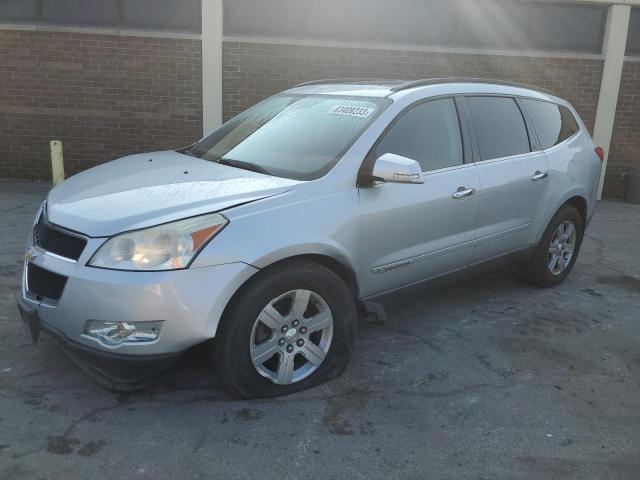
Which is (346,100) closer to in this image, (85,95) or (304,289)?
(304,289)

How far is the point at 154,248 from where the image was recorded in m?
2.82

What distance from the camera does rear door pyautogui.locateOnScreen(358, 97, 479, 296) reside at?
3.54 metres

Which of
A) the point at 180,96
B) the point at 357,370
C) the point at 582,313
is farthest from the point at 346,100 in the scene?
the point at 180,96

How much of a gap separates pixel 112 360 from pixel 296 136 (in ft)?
5.98

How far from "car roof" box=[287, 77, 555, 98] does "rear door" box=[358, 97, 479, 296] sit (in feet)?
0.51

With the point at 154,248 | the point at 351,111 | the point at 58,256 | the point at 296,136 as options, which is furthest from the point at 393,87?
the point at 58,256

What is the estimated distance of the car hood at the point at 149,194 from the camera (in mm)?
2918

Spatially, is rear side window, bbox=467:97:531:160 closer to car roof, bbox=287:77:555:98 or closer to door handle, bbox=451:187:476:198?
car roof, bbox=287:77:555:98

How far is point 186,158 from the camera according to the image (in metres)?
4.05

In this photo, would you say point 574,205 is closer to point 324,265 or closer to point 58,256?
point 324,265

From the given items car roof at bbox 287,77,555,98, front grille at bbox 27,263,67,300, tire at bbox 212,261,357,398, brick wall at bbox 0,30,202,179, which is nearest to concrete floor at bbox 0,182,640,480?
tire at bbox 212,261,357,398

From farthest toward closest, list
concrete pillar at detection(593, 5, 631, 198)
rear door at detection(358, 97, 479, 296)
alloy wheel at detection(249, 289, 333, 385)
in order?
concrete pillar at detection(593, 5, 631, 198), rear door at detection(358, 97, 479, 296), alloy wheel at detection(249, 289, 333, 385)

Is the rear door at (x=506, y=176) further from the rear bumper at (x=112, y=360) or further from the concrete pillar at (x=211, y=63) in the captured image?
the concrete pillar at (x=211, y=63)

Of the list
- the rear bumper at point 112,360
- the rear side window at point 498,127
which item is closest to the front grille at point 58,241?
the rear bumper at point 112,360
